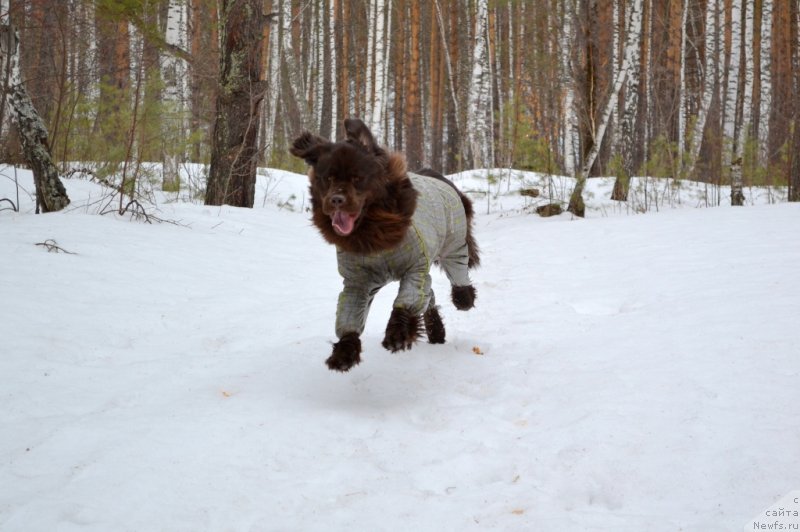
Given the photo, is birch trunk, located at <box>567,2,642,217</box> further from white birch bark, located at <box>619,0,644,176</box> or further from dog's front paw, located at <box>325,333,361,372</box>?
dog's front paw, located at <box>325,333,361,372</box>

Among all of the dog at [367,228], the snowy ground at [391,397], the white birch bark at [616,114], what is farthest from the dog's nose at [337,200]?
the white birch bark at [616,114]

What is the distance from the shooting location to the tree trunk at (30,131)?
20.8 feet

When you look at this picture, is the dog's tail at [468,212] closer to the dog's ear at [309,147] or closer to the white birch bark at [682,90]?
the dog's ear at [309,147]

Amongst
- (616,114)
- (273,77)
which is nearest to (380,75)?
(273,77)

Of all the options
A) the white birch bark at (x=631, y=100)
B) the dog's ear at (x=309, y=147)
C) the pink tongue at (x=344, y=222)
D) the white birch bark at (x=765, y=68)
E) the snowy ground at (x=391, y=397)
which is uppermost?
the white birch bark at (x=765, y=68)

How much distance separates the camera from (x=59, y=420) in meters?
2.87

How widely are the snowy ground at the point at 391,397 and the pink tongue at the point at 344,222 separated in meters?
0.87

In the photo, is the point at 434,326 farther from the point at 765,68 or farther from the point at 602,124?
the point at 765,68

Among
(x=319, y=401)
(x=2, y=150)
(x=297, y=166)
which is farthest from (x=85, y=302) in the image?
(x=297, y=166)

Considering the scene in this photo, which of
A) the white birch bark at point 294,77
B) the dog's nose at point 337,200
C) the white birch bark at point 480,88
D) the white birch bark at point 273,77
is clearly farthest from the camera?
the white birch bark at point 294,77

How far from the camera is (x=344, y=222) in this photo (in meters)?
3.42

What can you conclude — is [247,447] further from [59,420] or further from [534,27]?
[534,27]

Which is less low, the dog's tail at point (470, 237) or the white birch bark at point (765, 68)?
the white birch bark at point (765, 68)

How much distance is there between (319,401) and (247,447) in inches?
26.5
